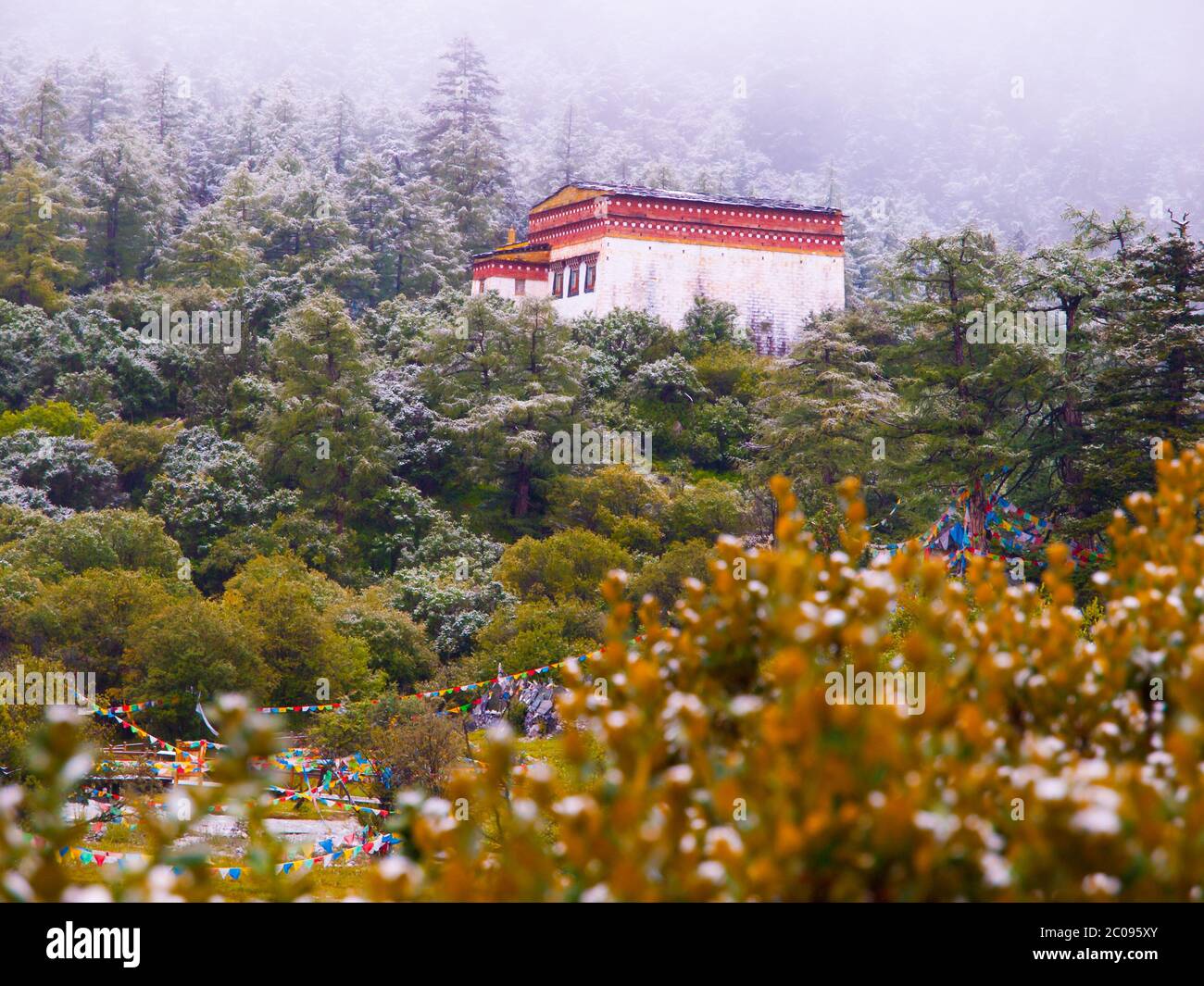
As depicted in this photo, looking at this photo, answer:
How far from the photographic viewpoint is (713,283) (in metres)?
51.5

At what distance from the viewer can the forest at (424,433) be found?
3017cm

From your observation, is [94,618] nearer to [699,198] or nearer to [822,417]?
[822,417]

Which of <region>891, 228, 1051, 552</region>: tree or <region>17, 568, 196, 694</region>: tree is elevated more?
<region>891, 228, 1051, 552</region>: tree

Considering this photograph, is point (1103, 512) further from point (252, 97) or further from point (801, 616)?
point (252, 97)

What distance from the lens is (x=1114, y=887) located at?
509 centimetres

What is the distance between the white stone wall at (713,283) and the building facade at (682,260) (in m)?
0.03

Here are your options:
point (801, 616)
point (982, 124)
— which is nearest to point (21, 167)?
point (801, 616)

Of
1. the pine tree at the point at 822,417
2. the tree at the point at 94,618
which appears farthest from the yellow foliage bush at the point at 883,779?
the pine tree at the point at 822,417

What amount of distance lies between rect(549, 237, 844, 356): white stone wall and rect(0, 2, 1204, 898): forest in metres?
1.25

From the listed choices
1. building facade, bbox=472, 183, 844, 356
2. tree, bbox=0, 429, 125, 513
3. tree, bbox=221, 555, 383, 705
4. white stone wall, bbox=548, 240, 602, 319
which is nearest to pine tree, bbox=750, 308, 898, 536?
building facade, bbox=472, 183, 844, 356

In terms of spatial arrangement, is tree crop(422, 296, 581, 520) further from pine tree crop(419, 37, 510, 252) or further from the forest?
pine tree crop(419, 37, 510, 252)

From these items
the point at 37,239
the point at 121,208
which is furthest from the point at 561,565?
the point at 121,208

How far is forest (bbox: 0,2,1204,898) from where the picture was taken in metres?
30.2

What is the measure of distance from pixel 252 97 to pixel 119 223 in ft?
141
